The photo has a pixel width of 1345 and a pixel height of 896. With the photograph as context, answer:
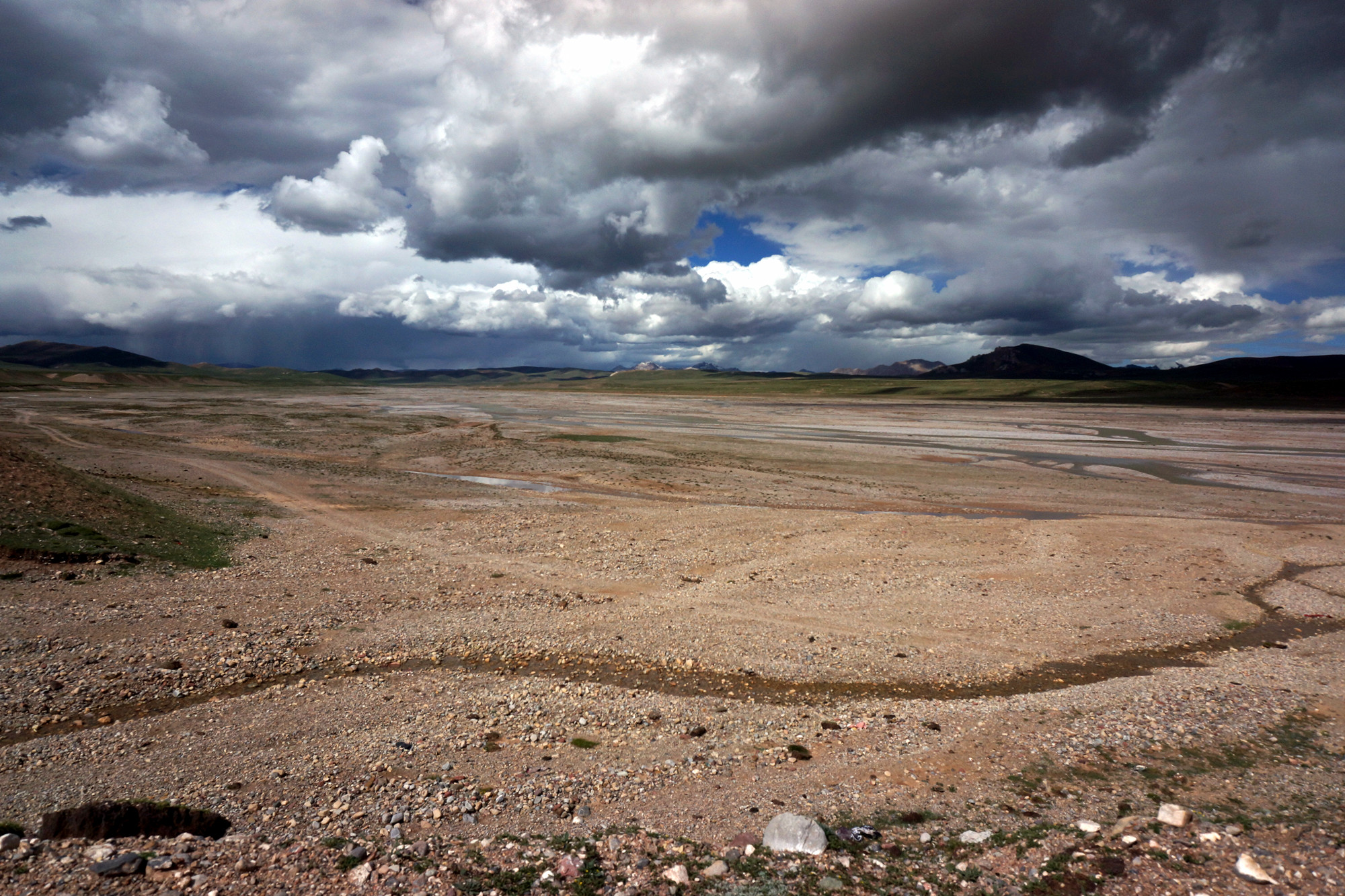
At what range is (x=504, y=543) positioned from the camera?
2038 centimetres

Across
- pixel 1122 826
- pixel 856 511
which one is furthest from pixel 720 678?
pixel 856 511

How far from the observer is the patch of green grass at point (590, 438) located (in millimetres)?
56188

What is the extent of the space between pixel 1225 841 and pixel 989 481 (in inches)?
1327

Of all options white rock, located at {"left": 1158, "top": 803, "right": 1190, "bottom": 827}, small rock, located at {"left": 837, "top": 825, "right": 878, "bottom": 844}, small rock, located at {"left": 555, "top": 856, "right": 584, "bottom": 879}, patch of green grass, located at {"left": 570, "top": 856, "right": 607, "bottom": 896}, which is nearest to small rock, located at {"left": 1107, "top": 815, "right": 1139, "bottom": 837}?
white rock, located at {"left": 1158, "top": 803, "right": 1190, "bottom": 827}

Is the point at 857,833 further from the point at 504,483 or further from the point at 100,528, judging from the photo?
the point at 504,483

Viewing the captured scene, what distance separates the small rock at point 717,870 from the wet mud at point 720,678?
4.07 m

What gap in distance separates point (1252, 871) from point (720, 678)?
6969mm

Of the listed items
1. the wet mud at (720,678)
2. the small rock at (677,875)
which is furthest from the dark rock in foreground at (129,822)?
the small rock at (677,875)

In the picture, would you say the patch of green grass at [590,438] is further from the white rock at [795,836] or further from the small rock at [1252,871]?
the small rock at [1252,871]

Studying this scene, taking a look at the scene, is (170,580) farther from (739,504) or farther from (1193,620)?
(1193,620)

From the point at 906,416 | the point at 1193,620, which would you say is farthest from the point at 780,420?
the point at 1193,620

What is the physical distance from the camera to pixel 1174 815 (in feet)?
23.0

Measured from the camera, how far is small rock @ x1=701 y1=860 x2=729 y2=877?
20.5ft

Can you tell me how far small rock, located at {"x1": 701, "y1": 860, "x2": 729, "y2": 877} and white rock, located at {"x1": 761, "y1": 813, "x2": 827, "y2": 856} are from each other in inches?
23.0
